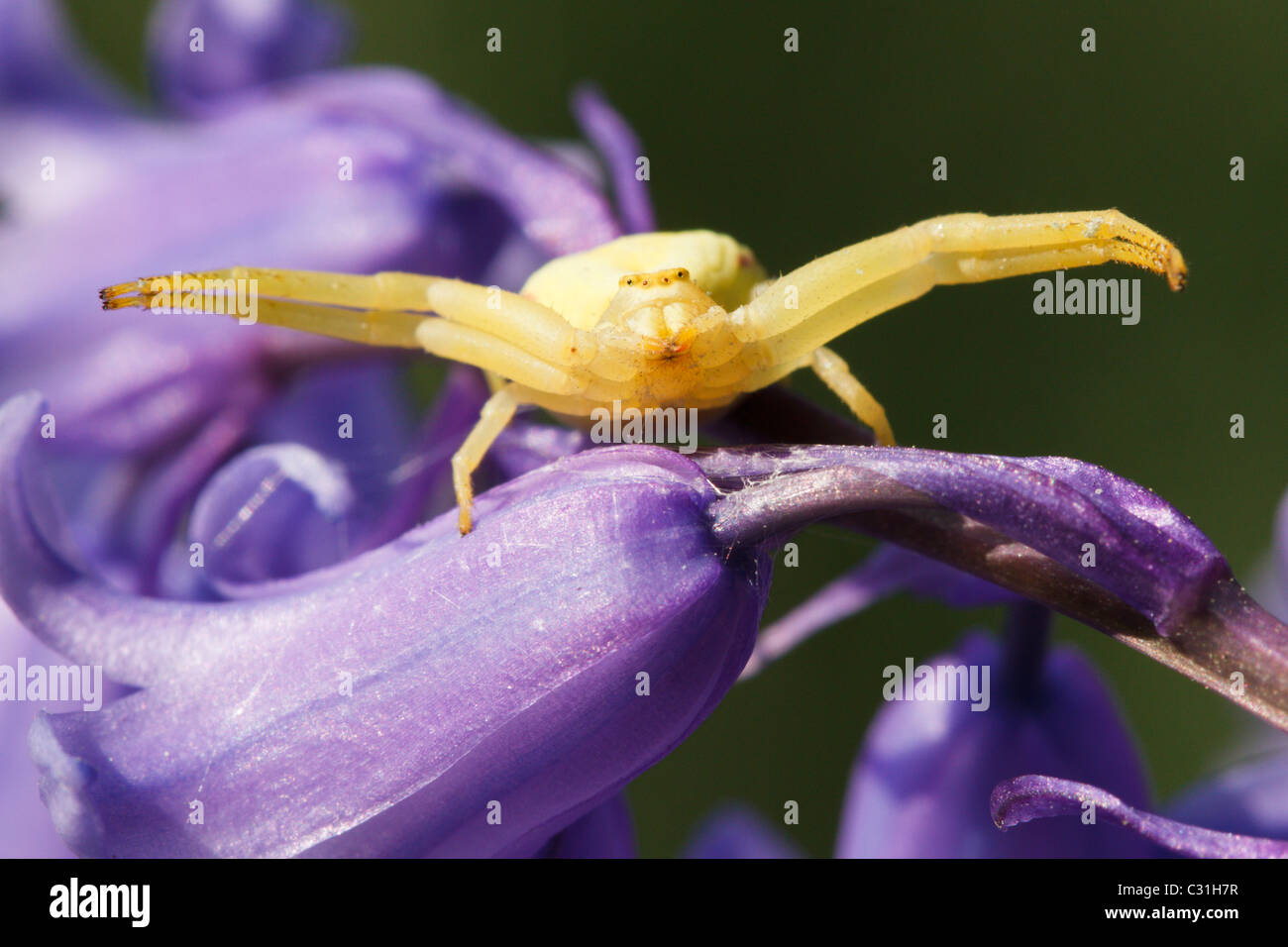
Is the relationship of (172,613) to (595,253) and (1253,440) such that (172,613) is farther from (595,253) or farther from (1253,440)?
(1253,440)

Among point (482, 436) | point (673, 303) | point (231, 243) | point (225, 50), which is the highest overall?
point (225, 50)

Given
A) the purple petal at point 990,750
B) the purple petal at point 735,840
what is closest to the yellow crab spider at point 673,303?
the purple petal at point 990,750

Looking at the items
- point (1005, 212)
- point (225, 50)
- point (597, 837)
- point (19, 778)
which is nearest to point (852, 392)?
point (597, 837)

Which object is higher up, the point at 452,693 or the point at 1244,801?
the point at 452,693

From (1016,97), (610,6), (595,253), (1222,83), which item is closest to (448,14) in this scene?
(610,6)

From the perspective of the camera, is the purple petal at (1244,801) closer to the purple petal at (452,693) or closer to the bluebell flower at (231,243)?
the purple petal at (452,693)

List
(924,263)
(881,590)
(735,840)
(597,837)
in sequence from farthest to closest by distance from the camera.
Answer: (735,840) < (881,590) < (597,837) < (924,263)

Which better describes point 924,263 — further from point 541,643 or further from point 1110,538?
point 541,643

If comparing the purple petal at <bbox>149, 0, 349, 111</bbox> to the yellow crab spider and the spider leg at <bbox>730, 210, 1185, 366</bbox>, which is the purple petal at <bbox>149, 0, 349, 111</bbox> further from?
the spider leg at <bbox>730, 210, 1185, 366</bbox>
